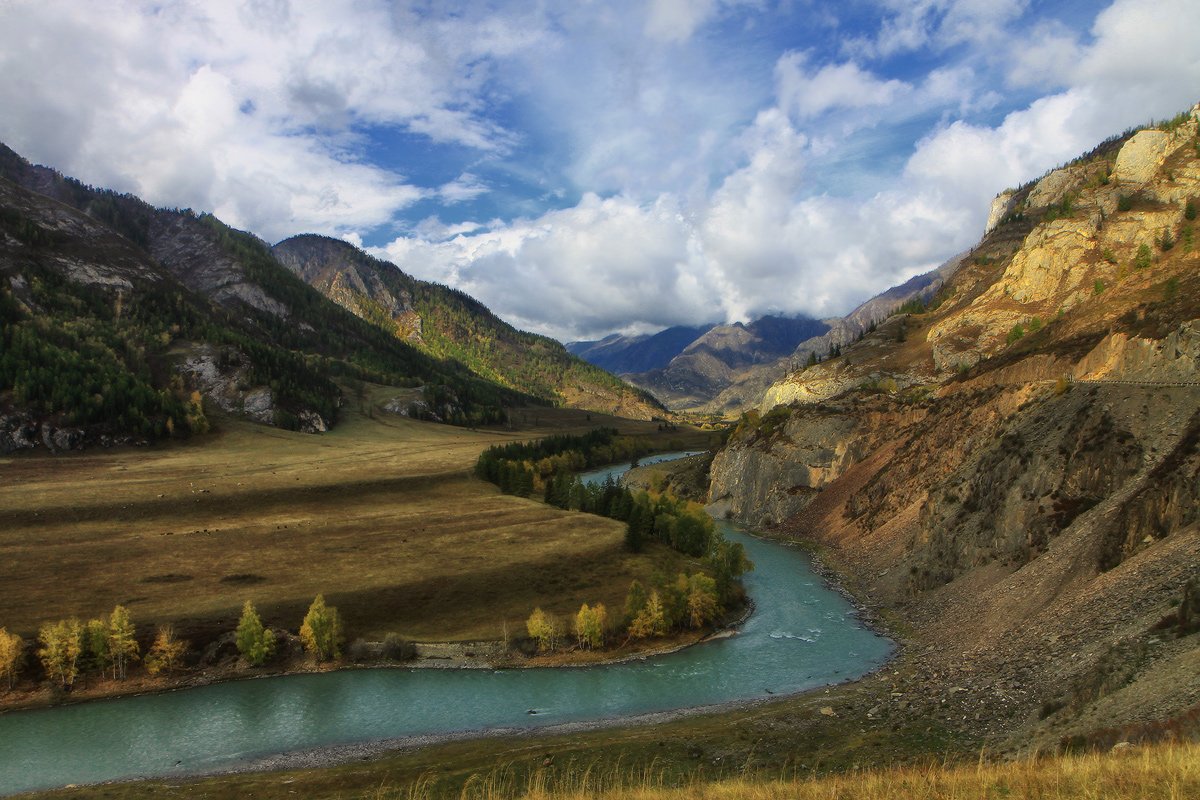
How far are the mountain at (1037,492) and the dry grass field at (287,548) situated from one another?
33616 mm

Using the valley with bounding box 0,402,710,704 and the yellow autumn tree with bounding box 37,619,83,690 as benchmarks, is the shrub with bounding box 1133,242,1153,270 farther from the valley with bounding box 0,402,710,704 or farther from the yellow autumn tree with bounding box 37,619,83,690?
the yellow autumn tree with bounding box 37,619,83,690

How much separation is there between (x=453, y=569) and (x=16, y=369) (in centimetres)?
13781

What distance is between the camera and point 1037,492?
65750 mm

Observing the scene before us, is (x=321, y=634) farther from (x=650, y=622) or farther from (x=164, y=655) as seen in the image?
(x=650, y=622)

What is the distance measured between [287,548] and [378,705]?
43613mm

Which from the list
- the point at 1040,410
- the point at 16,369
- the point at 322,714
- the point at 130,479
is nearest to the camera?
the point at 322,714

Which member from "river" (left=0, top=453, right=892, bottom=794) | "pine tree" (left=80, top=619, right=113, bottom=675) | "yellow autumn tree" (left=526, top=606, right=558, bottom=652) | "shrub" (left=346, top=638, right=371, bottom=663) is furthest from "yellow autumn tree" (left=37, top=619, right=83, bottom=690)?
"yellow autumn tree" (left=526, top=606, right=558, bottom=652)

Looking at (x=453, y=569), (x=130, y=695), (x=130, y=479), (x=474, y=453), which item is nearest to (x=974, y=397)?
(x=453, y=569)

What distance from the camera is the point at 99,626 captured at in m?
60.7

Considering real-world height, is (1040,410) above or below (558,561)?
above

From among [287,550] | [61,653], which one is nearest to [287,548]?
[287,550]

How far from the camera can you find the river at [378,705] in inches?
1877

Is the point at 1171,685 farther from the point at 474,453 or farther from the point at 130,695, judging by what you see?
the point at 474,453

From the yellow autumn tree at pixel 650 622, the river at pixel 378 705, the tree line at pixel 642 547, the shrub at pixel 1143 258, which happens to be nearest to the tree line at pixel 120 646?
the river at pixel 378 705
